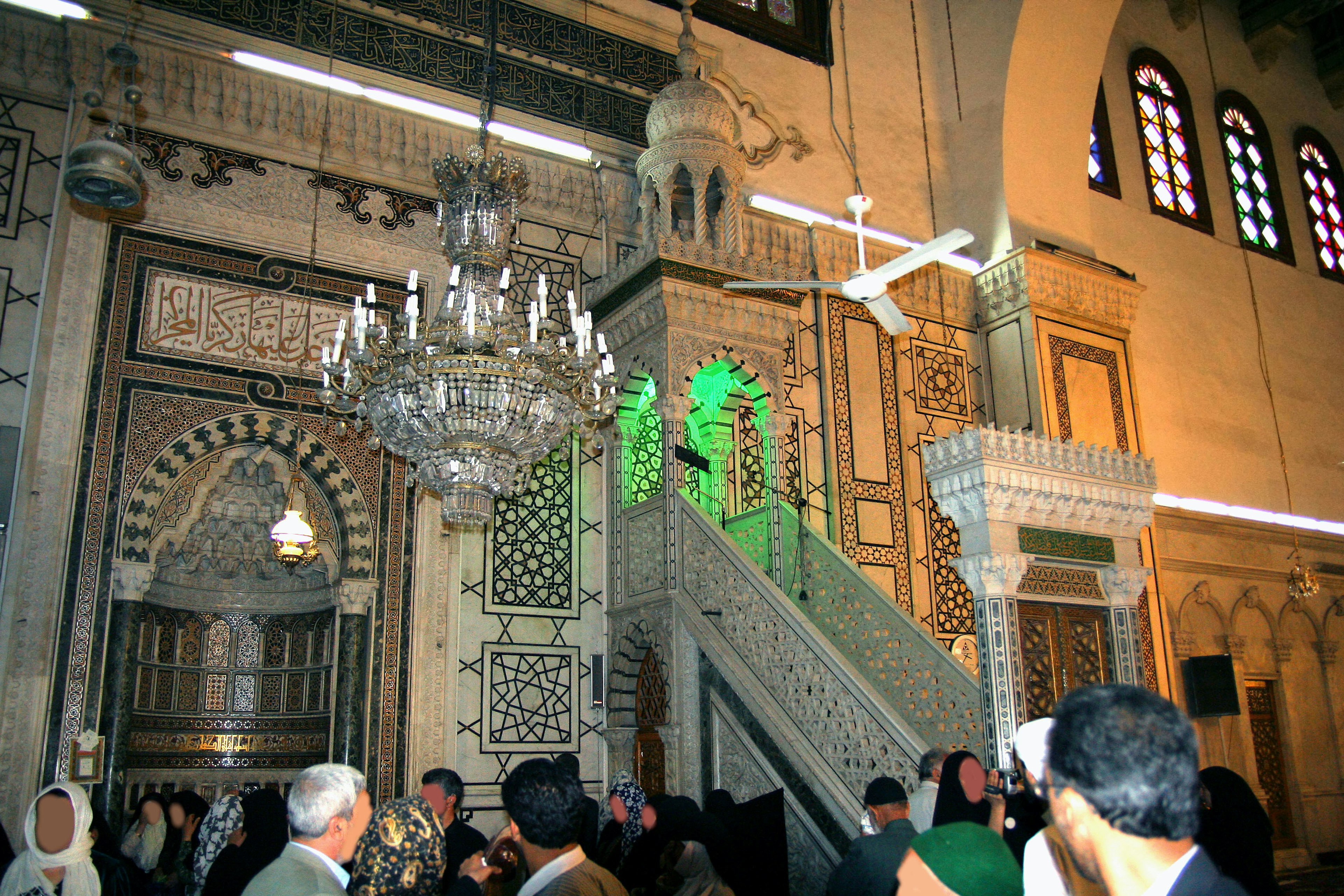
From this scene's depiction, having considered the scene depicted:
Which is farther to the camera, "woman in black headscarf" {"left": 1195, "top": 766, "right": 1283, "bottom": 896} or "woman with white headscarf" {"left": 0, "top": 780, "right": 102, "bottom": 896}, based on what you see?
"woman in black headscarf" {"left": 1195, "top": 766, "right": 1283, "bottom": 896}

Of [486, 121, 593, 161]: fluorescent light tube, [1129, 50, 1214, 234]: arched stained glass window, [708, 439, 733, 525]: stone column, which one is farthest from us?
[1129, 50, 1214, 234]: arched stained glass window

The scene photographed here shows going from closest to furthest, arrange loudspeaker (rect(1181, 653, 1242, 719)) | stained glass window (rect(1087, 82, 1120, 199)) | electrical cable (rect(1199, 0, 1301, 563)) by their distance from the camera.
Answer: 1. loudspeaker (rect(1181, 653, 1242, 719))
2. stained glass window (rect(1087, 82, 1120, 199))
3. electrical cable (rect(1199, 0, 1301, 563))

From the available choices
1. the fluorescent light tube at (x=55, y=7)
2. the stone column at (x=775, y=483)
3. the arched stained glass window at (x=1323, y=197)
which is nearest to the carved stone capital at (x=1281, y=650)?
the arched stained glass window at (x=1323, y=197)

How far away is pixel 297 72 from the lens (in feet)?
19.4

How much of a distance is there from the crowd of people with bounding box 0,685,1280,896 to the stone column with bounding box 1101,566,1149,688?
2953 millimetres

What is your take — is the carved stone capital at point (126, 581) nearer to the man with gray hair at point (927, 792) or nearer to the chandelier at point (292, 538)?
the chandelier at point (292, 538)

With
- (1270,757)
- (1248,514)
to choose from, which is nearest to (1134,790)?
(1270,757)

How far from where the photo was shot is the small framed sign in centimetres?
452

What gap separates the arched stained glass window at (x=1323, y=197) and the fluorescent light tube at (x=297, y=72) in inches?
380

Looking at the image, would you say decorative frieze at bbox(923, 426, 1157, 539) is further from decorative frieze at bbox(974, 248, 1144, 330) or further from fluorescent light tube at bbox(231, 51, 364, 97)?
fluorescent light tube at bbox(231, 51, 364, 97)

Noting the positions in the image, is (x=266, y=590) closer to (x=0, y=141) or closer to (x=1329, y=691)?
(x=0, y=141)

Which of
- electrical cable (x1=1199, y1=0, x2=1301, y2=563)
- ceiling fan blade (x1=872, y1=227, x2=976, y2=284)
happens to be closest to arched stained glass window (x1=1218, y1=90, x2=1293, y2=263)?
electrical cable (x1=1199, y1=0, x2=1301, y2=563)

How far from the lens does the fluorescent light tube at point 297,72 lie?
577 centimetres

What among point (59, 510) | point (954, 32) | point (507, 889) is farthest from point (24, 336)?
point (954, 32)
